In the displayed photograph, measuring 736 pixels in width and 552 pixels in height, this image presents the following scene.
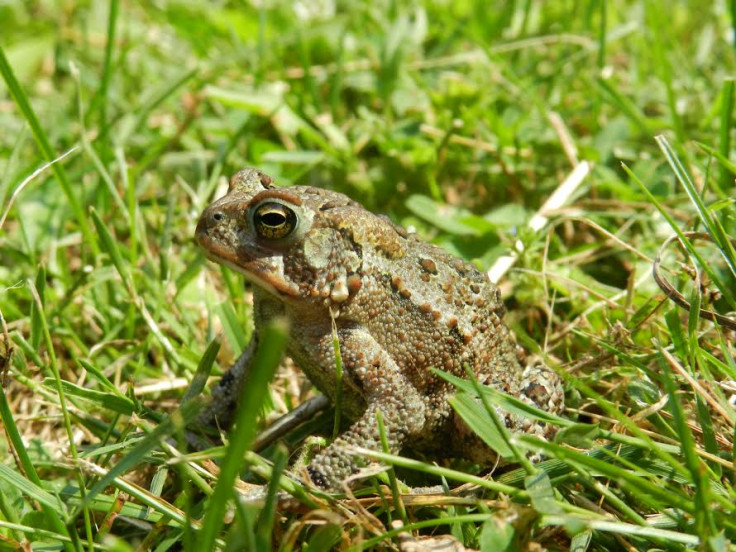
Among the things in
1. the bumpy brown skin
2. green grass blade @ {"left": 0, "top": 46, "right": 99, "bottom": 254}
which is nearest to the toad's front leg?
the bumpy brown skin

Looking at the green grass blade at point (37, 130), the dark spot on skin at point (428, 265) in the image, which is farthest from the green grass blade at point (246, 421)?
the green grass blade at point (37, 130)

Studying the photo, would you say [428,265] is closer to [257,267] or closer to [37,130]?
[257,267]

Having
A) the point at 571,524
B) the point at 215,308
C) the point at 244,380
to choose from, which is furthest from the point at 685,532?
the point at 215,308

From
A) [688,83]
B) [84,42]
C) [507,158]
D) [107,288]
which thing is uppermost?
[84,42]

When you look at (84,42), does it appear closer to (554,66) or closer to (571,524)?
(554,66)

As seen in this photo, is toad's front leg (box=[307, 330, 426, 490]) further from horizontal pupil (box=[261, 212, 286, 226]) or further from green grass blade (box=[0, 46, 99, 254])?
green grass blade (box=[0, 46, 99, 254])

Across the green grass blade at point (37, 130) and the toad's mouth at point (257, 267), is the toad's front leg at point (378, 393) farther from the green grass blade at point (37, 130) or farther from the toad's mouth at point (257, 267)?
the green grass blade at point (37, 130)

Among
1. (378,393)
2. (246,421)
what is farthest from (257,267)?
(246,421)
